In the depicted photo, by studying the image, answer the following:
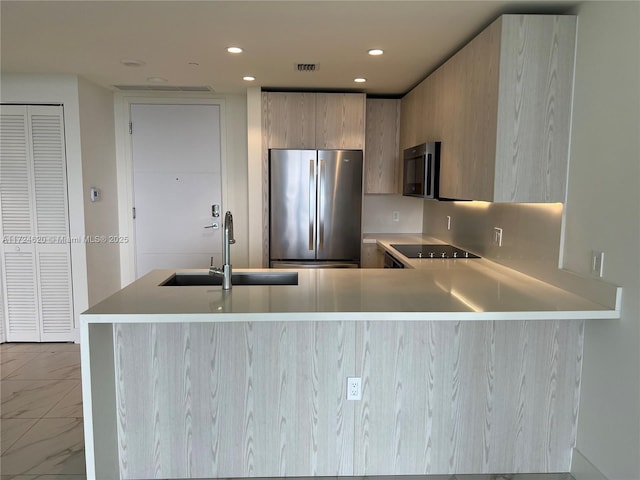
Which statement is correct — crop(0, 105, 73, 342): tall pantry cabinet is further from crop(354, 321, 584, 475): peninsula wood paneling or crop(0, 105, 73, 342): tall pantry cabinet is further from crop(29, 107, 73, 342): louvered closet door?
crop(354, 321, 584, 475): peninsula wood paneling

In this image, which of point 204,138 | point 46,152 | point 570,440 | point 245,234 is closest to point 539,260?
point 570,440

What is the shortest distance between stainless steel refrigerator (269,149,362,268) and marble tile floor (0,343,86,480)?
1971 mm

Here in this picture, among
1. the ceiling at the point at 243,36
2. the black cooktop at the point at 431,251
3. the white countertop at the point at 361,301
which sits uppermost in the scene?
the ceiling at the point at 243,36

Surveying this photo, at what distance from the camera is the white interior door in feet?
15.3

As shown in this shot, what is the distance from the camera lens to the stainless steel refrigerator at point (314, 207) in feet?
13.7

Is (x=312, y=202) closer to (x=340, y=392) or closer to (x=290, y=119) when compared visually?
(x=290, y=119)

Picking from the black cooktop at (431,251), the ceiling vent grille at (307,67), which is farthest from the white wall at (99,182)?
the black cooktop at (431,251)

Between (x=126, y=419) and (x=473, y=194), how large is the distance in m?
2.23

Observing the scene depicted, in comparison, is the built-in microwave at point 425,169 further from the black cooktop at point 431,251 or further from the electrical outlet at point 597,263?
the electrical outlet at point 597,263

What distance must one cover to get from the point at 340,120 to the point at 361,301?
263 centimetres

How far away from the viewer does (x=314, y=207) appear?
4.23 metres

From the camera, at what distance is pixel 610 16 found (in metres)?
1.96

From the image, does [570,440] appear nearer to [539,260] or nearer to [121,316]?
[539,260]

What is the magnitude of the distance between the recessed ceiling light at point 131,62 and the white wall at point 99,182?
735mm
